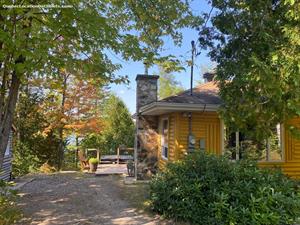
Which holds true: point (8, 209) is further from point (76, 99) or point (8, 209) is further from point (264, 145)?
point (76, 99)

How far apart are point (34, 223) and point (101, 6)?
4.75 meters

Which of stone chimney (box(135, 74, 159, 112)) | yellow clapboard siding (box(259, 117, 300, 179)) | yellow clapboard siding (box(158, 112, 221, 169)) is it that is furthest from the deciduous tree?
yellow clapboard siding (box(259, 117, 300, 179))

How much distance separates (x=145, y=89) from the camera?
37.9 feet

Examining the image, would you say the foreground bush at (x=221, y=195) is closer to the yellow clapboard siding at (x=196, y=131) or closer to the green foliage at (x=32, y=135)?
the yellow clapboard siding at (x=196, y=131)

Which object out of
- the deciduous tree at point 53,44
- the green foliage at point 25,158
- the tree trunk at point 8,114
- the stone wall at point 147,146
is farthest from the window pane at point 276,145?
the green foliage at point 25,158

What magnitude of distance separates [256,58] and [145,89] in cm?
588

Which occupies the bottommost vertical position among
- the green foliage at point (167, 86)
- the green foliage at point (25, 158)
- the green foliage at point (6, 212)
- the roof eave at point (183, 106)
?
the green foliage at point (6, 212)

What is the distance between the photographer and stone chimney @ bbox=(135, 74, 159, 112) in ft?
37.8

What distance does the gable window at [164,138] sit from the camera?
10664 millimetres

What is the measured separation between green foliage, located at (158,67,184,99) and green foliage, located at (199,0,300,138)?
100.0 feet

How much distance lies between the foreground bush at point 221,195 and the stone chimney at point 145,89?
490 cm

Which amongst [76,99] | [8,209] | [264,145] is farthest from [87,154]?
[8,209]

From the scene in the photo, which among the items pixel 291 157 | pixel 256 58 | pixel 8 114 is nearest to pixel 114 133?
pixel 291 157

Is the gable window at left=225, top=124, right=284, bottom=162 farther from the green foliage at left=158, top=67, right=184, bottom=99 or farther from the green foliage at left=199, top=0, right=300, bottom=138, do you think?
the green foliage at left=158, top=67, right=184, bottom=99
